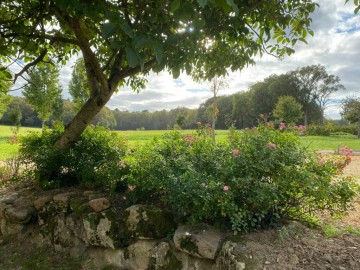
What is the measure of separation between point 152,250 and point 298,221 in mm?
1639

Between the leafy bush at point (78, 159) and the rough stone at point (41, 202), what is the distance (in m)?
0.31

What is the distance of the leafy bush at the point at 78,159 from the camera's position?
383 centimetres

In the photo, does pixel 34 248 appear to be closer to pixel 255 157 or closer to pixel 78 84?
pixel 255 157

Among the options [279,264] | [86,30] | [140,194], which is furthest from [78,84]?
[279,264]

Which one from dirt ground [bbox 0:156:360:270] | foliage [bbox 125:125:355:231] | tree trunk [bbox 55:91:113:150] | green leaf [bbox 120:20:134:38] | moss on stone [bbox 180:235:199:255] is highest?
green leaf [bbox 120:20:134:38]

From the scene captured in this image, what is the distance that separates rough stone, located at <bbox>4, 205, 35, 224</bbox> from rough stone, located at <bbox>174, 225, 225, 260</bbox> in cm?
253

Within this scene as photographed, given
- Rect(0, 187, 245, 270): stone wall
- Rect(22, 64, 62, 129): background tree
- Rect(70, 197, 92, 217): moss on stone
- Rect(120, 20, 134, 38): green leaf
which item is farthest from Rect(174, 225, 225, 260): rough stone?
Rect(22, 64, 62, 129): background tree

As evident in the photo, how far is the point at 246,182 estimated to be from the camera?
8.29 ft

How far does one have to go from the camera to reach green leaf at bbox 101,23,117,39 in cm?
116

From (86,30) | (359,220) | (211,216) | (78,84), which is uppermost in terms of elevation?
(78,84)

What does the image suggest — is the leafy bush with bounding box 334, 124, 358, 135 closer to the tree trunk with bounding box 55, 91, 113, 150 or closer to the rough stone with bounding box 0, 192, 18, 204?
the tree trunk with bounding box 55, 91, 113, 150

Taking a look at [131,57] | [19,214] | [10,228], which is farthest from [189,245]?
[10,228]

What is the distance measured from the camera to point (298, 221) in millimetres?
2891

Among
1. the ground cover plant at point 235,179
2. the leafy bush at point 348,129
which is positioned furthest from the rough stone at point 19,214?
the leafy bush at point 348,129
